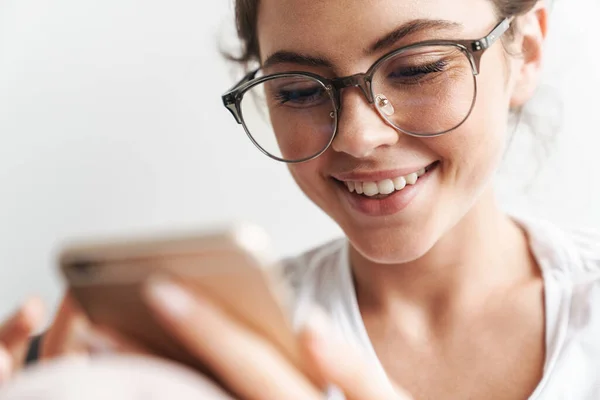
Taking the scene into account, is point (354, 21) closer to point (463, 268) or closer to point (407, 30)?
point (407, 30)

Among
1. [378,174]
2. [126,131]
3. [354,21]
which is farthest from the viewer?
[126,131]

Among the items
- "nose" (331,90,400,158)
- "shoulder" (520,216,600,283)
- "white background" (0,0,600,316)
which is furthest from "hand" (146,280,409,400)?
"white background" (0,0,600,316)

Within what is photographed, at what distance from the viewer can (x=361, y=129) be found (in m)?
0.85

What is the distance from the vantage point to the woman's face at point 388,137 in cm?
83

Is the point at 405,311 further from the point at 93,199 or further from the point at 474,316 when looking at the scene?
the point at 93,199

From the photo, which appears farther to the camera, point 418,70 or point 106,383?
point 418,70

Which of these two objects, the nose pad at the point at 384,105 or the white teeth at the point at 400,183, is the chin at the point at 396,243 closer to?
the white teeth at the point at 400,183

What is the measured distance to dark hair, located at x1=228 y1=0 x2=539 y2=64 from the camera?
92 centimetres

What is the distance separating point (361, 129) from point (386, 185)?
0.13 meters

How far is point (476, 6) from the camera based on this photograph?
0.87 meters

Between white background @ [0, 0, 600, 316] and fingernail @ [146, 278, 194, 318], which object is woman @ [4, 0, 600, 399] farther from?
white background @ [0, 0, 600, 316]

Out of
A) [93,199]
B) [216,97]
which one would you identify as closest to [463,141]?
[216,97]

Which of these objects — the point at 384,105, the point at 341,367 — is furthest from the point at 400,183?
the point at 341,367

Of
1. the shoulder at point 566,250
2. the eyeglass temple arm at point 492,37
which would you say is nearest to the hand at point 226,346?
the eyeglass temple arm at point 492,37
